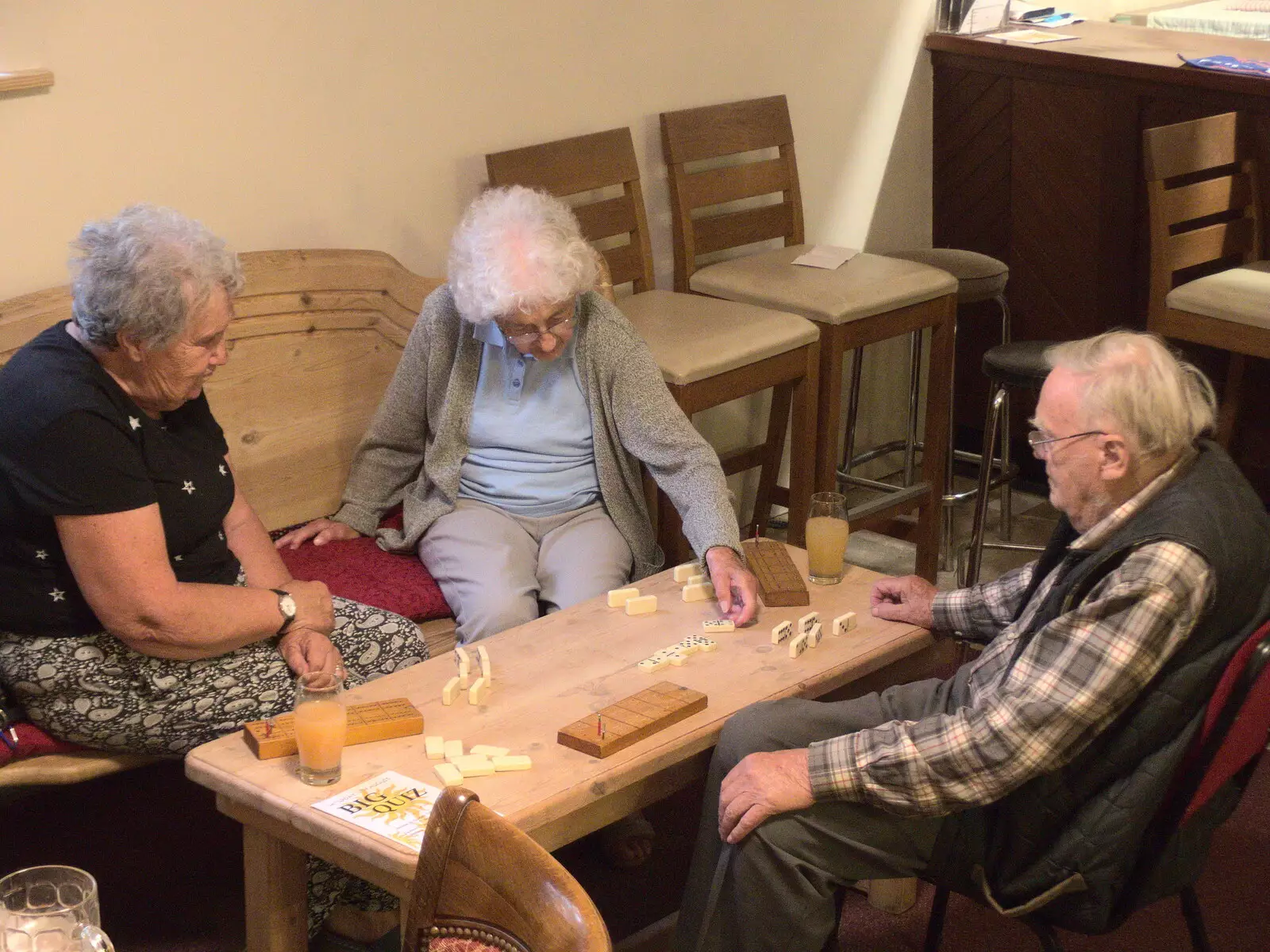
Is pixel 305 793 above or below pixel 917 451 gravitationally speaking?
above

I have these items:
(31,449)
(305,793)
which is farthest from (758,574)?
(31,449)

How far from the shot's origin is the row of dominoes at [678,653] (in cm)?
241

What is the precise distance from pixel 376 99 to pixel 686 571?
1.39 metres

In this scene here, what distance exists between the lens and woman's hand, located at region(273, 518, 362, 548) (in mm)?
3127

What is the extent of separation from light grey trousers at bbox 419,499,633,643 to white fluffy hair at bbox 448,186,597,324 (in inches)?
16.7

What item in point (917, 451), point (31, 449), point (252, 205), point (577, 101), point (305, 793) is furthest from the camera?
point (917, 451)

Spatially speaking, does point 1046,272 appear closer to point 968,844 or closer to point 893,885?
point 893,885

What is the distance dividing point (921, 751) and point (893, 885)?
81 centimetres

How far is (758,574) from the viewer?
2750 mm

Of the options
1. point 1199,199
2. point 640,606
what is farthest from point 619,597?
point 1199,199

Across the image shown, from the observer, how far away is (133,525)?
229cm

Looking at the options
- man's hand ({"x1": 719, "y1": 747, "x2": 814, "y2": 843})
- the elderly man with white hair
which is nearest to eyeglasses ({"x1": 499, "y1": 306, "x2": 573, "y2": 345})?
the elderly man with white hair

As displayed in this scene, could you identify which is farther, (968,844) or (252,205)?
(252,205)

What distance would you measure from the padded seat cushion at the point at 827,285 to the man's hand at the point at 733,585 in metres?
1.22
